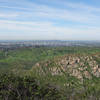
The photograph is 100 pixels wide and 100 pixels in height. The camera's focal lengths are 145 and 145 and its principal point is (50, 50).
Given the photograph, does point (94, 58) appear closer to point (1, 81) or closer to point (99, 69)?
point (99, 69)

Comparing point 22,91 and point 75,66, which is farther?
point 75,66

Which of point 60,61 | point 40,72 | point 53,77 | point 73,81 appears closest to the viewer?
point 73,81

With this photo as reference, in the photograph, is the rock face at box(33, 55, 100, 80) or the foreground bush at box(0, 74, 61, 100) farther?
the rock face at box(33, 55, 100, 80)

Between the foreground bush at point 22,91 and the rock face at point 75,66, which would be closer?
the foreground bush at point 22,91

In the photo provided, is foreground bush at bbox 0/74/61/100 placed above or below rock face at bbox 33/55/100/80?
above

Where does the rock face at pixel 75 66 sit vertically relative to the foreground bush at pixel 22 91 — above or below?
below

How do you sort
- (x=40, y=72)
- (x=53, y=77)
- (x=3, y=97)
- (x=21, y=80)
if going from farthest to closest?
(x=40, y=72), (x=53, y=77), (x=21, y=80), (x=3, y=97)

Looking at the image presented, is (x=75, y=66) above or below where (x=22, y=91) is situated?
below

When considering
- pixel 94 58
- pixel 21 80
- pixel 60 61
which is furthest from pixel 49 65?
pixel 21 80
